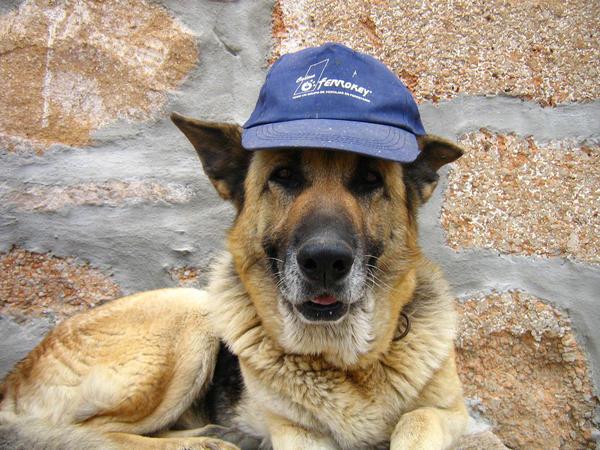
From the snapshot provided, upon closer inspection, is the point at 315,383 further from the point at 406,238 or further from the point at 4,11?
the point at 4,11

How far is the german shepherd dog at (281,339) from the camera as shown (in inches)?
105

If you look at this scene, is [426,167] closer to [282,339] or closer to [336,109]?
[336,109]

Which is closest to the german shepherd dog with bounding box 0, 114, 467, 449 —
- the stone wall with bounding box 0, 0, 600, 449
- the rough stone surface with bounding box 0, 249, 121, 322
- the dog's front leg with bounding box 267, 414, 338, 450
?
the dog's front leg with bounding box 267, 414, 338, 450

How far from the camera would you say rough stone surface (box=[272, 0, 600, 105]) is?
3.32 m

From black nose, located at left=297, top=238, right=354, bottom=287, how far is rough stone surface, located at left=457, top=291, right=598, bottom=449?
1.15 metres

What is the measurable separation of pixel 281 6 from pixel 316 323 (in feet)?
5.99

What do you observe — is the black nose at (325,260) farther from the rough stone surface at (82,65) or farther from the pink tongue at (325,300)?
the rough stone surface at (82,65)

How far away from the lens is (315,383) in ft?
9.07

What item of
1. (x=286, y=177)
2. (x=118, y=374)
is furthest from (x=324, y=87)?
(x=118, y=374)

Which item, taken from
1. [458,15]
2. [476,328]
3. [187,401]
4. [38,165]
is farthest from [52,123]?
[476,328]

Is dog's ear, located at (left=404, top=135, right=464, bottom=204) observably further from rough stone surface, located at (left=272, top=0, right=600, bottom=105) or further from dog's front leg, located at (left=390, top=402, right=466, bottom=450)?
dog's front leg, located at (left=390, top=402, right=466, bottom=450)

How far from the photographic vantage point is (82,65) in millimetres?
3361

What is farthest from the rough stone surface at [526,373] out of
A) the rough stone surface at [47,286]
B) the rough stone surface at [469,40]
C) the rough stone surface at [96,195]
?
the rough stone surface at [47,286]

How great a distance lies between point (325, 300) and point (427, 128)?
1292 millimetres
